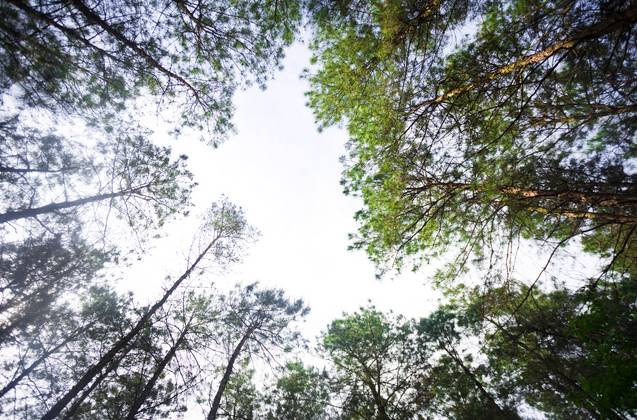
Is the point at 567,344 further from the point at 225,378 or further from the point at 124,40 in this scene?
the point at 124,40

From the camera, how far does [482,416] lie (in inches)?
369

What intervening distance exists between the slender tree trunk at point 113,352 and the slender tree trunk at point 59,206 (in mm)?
3826

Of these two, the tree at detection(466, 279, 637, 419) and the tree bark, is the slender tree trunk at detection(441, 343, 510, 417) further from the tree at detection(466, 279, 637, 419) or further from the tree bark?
the tree bark

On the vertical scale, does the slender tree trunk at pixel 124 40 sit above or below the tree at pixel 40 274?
below

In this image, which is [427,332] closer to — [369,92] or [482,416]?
[482,416]

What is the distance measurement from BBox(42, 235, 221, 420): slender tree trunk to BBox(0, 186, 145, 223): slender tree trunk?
3.83 meters

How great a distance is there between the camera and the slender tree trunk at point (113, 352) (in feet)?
22.1

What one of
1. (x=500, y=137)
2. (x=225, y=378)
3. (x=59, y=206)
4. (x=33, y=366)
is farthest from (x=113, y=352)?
(x=500, y=137)

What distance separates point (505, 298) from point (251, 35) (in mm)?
7568

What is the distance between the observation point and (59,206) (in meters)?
7.71

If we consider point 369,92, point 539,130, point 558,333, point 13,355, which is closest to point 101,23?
point 369,92

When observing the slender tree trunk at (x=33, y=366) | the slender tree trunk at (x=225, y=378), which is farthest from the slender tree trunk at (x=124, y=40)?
the slender tree trunk at (x=33, y=366)

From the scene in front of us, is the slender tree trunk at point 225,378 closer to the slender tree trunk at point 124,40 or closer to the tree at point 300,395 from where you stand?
the tree at point 300,395

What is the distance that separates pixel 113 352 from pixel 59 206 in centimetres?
438
